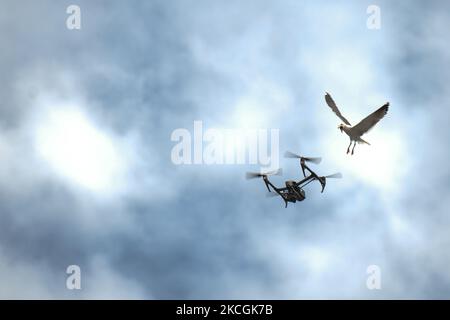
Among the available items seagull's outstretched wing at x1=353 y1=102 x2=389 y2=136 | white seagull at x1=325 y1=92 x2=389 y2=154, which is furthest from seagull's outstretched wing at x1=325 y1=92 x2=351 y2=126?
seagull's outstretched wing at x1=353 y1=102 x2=389 y2=136

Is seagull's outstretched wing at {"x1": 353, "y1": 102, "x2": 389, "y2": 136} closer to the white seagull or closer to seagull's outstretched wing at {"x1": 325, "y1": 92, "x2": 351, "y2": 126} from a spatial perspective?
the white seagull

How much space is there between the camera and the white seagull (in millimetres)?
98625

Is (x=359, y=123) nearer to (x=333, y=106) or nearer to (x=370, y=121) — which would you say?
(x=370, y=121)

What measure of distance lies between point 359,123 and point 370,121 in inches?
60.6

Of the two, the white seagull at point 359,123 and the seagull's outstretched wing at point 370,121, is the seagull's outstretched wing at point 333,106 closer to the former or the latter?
the white seagull at point 359,123

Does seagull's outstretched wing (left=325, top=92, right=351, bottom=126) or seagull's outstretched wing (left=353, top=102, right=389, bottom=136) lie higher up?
seagull's outstretched wing (left=325, top=92, right=351, bottom=126)

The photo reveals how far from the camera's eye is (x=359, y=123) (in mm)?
101625

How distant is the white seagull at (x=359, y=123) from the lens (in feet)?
324

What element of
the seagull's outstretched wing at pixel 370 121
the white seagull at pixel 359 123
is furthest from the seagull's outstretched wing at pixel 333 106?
the seagull's outstretched wing at pixel 370 121

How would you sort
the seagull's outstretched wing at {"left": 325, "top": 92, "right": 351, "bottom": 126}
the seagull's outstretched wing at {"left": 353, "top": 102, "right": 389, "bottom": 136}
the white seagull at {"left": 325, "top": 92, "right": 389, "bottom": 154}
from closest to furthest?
the seagull's outstretched wing at {"left": 353, "top": 102, "right": 389, "bottom": 136} < the white seagull at {"left": 325, "top": 92, "right": 389, "bottom": 154} < the seagull's outstretched wing at {"left": 325, "top": 92, "right": 351, "bottom": 126}

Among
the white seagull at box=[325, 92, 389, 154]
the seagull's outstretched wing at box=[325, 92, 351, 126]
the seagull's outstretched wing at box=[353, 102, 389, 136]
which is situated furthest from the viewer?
the seagull's outstretched wing at box=[325, 92, 351, 126]
